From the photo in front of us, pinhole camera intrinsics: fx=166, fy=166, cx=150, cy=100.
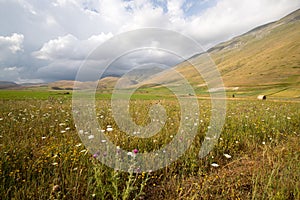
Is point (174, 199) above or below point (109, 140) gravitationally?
below

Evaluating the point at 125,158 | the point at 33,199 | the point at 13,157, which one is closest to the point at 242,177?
the point at 125,158

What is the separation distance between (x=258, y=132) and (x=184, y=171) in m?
3.20

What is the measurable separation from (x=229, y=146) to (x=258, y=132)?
5.43ft

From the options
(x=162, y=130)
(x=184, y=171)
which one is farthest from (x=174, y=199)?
(x=162, y=130)

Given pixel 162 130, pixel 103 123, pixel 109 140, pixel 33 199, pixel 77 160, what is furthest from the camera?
pixel 103 123

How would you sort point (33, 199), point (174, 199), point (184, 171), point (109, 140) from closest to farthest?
point (33, 199) → point (174, 199) → point (184, 171) → point (109, 140)

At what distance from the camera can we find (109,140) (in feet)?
12.3

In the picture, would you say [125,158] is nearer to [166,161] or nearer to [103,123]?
[166,161]

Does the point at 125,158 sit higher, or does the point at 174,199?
the point at 125,158

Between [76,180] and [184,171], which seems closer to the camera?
[76,180]

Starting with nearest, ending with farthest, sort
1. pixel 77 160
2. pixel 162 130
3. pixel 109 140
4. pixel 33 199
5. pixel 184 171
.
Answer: pixel 33 199 < pixel 77 160 < pixel 184 171 < pixel 109 140 < pixel 162 130

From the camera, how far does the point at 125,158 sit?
294 cm

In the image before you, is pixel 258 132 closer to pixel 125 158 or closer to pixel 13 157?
pixel 125 158

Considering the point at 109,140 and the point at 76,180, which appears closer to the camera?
the point at 76,180
